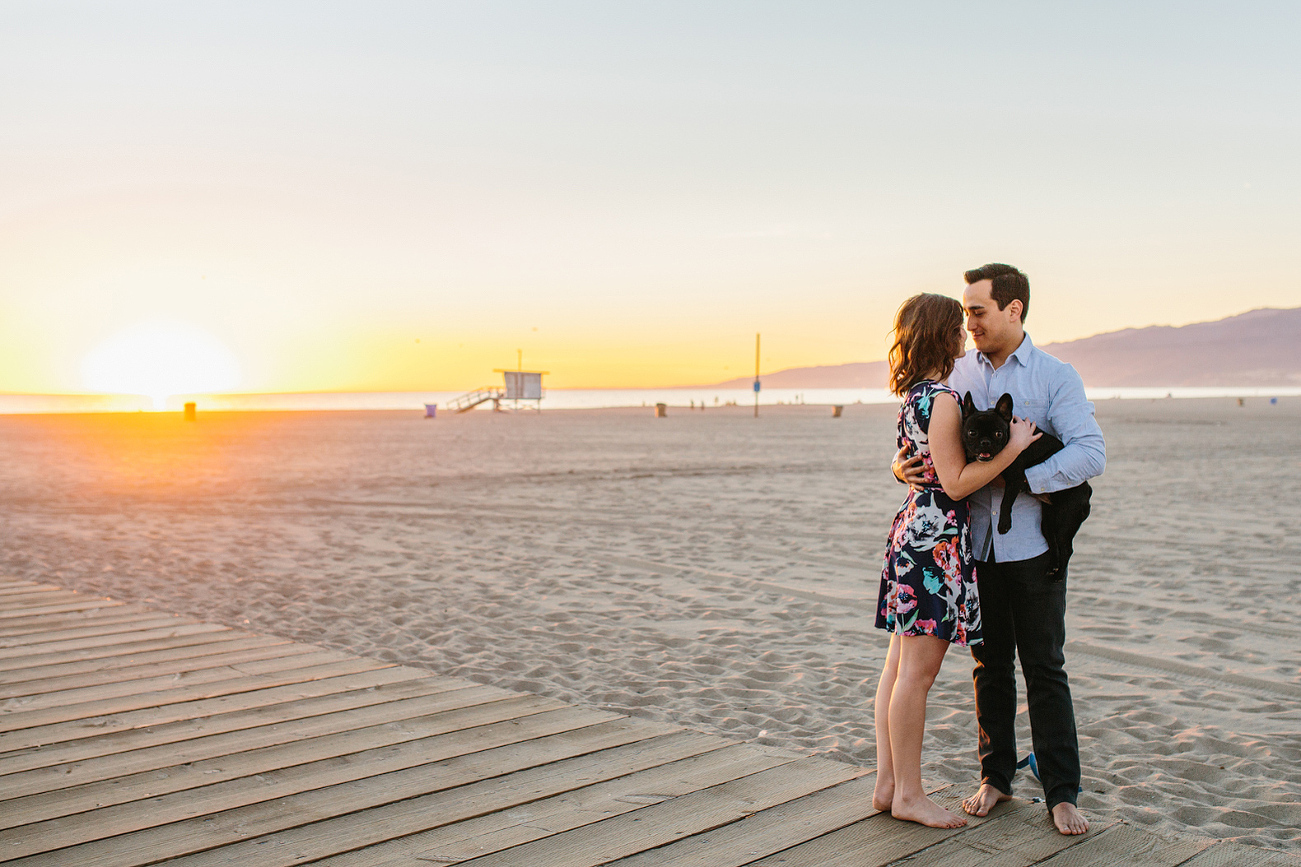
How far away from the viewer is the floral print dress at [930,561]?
2.65 m

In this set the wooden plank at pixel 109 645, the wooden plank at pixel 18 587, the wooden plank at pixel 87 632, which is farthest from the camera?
the wooden plank at pixel 18 587

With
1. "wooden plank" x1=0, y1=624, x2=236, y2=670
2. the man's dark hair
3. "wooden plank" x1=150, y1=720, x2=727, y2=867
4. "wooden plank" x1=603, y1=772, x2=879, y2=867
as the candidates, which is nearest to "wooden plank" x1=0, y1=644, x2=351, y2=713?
"wooden plank" x1=0, y1=624, x2=236, y2=670

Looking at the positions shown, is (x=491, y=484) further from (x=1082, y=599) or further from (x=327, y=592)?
(x=1082, y=599)

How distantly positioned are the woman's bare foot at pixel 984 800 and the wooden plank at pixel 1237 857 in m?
0.52

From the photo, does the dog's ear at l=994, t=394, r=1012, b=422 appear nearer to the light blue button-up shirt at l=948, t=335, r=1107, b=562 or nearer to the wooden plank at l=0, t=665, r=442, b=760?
the light blue button-up shirt at l=948, t=335, r=1107, b=562

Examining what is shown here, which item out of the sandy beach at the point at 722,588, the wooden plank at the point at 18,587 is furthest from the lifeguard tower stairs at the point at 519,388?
the wooden plank at the point at 18,587

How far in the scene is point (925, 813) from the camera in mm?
2750

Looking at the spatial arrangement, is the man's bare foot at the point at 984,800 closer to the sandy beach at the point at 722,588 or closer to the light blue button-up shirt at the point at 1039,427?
the sandy beach at the point at 722,588

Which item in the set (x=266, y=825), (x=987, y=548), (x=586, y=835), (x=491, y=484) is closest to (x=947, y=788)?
(x=987, y=548)

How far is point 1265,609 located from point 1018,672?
2361mm

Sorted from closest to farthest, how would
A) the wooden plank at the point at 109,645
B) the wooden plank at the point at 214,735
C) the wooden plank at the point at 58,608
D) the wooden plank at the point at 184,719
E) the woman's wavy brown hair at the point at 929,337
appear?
1. the woman's wavy brown hair at the point at 929,337
2. the wooden plank at the point at 214,735
3. the wooden plank at the point at 184,719
4. the wooden plank at the point at 109,645
5. the wooden plank at the point at 58,608

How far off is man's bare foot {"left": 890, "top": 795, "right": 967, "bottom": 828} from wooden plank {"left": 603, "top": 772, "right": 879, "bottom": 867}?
109mm

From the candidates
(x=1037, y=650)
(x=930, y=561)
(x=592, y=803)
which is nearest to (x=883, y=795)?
(x=1037, y=650)

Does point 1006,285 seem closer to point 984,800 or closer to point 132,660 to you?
point 984,800
